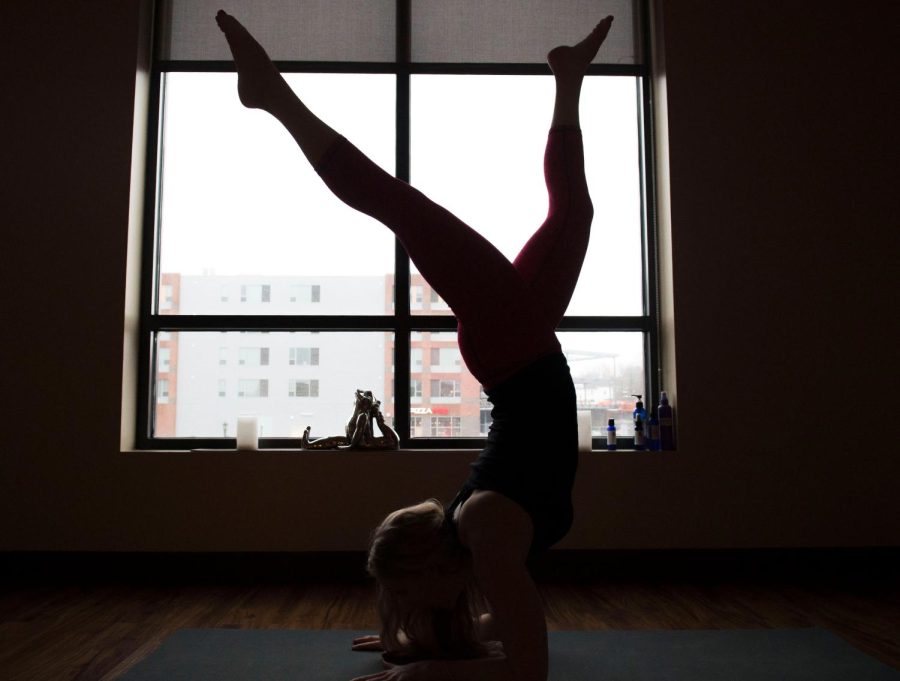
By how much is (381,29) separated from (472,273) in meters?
2.28

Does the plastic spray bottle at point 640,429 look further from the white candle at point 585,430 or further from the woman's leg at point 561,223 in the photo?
the woman's leg at point 561,223

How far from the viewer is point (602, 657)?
1.83 meters

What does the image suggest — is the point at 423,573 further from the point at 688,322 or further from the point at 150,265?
the point at 150,265

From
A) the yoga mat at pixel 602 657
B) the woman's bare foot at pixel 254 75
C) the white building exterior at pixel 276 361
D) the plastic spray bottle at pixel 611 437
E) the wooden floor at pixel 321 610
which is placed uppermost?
the woman's bare foot at pixel 254 75

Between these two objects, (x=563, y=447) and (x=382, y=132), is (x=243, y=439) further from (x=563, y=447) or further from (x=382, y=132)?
(x=563, y=447)

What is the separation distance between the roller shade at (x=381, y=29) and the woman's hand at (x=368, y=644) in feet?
8.43

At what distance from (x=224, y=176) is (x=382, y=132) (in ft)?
2.54

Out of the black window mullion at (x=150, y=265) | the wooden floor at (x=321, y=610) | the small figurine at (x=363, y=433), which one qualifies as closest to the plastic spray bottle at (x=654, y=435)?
the wooden floor at (x=321, y=610)

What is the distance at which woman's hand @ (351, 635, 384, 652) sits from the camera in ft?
6.12

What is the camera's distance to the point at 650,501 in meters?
2.87

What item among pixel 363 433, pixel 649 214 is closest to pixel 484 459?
pixel 363 433

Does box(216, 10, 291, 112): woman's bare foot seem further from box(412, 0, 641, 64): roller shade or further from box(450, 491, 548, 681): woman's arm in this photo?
box(412, 0, 641, 64): roller shade

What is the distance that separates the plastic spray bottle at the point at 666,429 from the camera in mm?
2955

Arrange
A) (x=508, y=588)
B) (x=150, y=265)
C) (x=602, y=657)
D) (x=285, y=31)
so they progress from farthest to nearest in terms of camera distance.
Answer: (x=285, y=31), (x=150, y=265), (x=602, y=657), (x=508, y=588)
